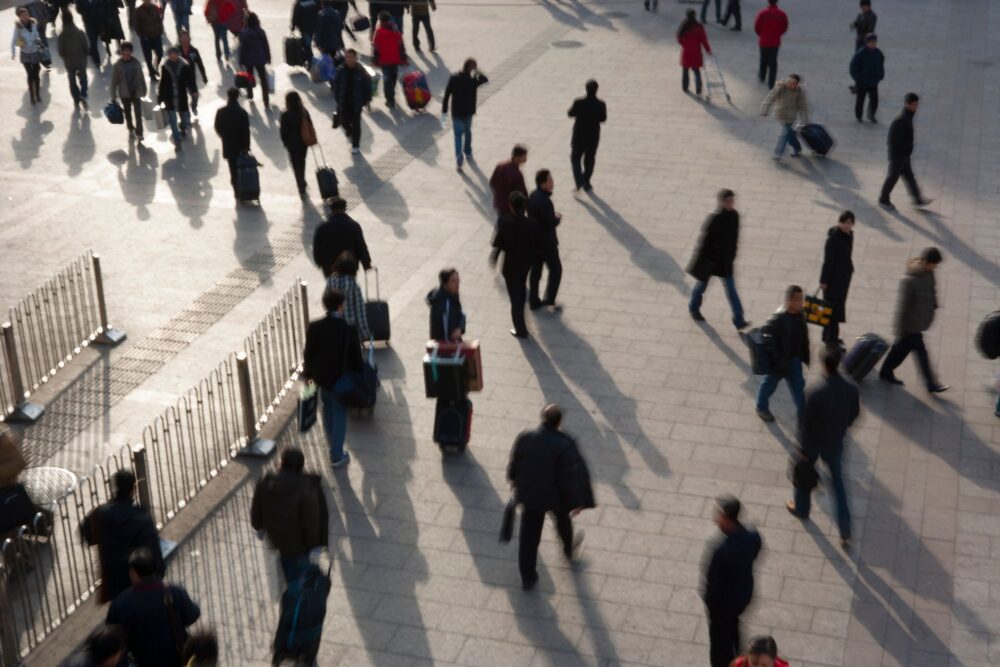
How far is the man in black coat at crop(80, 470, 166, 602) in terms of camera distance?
8750 mm

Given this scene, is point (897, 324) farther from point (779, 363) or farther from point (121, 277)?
point (121, 277)

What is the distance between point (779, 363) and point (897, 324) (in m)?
1.56

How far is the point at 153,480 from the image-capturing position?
11602 millimetres

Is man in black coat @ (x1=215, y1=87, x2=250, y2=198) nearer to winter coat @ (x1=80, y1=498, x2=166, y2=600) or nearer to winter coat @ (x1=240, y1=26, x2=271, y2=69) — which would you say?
winter coat @ (x1=240, y1=26, x2=271, y2=69)

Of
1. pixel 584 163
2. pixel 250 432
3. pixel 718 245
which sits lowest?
pixel 250 432

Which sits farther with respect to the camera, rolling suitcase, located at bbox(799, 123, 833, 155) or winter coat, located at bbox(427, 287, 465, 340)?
rolling suitcase, located at bbox(799, 123, 833, 155)

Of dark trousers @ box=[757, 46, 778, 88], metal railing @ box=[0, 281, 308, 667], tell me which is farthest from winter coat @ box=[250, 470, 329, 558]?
dark trousers @ box=[757, 46, 778, 88]

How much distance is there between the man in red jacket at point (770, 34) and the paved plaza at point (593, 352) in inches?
20.9

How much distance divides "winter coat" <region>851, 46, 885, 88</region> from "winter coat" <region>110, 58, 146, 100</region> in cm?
1112

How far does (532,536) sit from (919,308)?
16.4 feet

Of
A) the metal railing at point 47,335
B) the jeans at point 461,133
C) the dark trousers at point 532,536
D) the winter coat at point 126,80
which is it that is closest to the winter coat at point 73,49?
the winter coat at point 126,80

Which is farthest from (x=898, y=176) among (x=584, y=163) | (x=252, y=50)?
(x=252, y=50)

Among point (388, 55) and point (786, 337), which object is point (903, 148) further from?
point (388, 55)

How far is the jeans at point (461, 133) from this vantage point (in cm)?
1914
